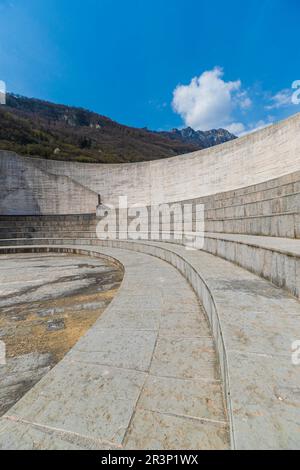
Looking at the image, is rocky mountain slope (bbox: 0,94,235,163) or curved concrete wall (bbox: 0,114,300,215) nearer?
curved concrete wall (bbox: 0,114,300,215)

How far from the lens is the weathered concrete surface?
1638 mm

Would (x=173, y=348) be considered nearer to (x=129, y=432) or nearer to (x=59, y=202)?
(x=129, y=432)

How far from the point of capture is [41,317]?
8.79 feet

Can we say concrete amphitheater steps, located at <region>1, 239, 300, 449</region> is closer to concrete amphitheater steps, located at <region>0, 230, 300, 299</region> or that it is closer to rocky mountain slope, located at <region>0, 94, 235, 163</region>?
concrete amphitheater steps, located at <region>0, 230, 300, 299</region>

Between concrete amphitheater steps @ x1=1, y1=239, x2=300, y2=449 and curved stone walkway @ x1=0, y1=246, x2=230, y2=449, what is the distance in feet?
0.55

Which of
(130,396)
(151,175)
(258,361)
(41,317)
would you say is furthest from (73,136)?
(258,361)

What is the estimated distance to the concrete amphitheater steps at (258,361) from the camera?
2.46ft

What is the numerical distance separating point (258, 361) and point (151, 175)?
1701cm

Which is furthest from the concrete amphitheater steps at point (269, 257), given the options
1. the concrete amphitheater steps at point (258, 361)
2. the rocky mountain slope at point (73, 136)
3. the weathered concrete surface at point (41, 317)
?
the rocky mountain slope at point (73, 136)

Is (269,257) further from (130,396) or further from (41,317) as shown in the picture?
(41,317)

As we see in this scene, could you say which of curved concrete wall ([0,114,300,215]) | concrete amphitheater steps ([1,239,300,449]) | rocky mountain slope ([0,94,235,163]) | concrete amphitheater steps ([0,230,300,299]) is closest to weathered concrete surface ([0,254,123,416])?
concrete amphitheater steps ([1,239,300,449])

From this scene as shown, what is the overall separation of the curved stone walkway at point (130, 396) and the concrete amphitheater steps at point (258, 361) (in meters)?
0.17

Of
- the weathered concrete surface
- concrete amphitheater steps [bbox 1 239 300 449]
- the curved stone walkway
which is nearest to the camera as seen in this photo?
concrete amphitheater steps [bbox 1 239 300 449]

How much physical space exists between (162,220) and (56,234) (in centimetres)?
670
